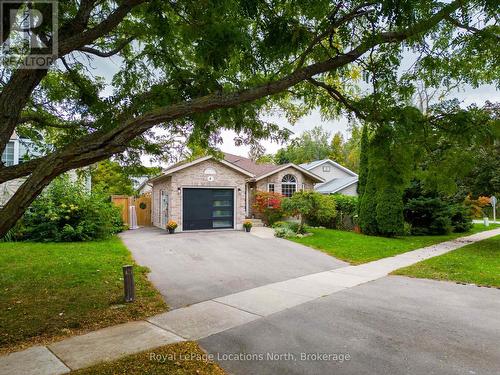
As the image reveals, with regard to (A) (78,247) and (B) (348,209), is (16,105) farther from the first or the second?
(B) (348,209)

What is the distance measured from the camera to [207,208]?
1881cm

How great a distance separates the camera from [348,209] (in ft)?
67.7

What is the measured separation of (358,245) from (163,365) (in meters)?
11.5

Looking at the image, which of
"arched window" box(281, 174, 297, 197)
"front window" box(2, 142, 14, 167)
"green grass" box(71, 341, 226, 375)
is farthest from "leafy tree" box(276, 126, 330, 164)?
"green grass" box(71, 341, 226, 375)

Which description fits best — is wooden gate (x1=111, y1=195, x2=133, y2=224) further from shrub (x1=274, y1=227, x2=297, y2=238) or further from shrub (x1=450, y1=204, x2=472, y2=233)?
shrub (x1=450, y1=204, x2=472, y2=233)

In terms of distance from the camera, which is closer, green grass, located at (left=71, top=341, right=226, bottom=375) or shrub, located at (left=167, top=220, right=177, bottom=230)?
green grass, located at (left=71, top=341, right=226, bottom=375)

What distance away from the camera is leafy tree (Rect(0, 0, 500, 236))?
3.75 metres

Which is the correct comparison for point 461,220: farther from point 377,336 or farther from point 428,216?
point 377,336

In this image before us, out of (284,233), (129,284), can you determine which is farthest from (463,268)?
(129,284)

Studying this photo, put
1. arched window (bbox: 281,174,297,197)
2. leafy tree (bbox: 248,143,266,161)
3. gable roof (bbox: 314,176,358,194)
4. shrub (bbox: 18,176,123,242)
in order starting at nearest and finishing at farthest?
leafy tree (bbox: 248,143,266,161) → shrub (bbox: 18,176,123,242) → arched window (bbox: 281,174,297,197) → gable roof (bbox: 314,176,358,194)

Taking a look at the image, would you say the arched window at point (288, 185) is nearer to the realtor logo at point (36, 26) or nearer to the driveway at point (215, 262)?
the driveway at point (215, 262)

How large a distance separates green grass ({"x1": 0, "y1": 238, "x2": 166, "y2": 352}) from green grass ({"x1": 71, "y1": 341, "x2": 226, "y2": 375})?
1.56 meters

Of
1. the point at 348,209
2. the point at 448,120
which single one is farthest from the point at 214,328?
the point at 348,209

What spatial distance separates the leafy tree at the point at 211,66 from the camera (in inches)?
147
